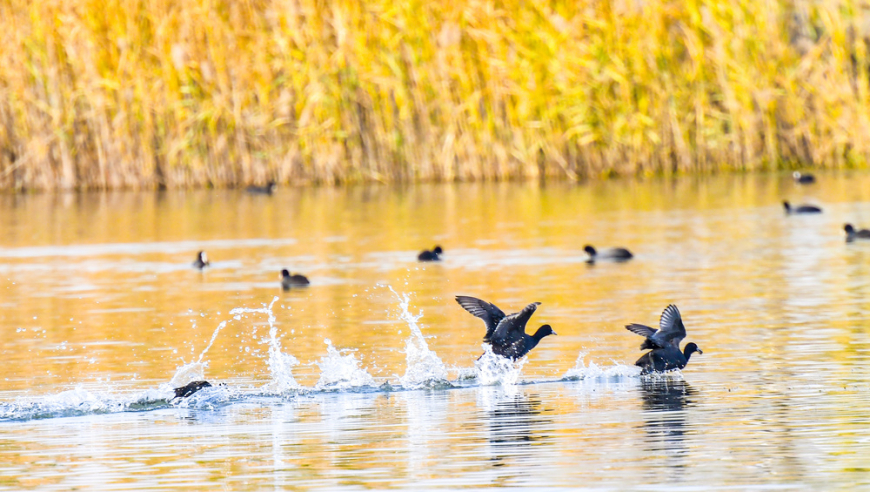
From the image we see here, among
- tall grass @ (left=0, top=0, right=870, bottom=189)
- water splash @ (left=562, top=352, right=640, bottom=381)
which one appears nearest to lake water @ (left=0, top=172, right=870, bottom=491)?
water splash @ (left=562, top=352, right=640, bottom=381)

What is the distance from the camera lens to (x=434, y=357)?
37.7 ft

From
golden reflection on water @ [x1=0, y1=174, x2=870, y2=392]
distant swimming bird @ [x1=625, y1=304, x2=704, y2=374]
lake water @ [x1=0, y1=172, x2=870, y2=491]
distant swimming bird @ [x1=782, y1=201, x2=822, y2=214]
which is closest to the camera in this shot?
lake water @ [x1=0, y1=172, x2=870, y2=491]

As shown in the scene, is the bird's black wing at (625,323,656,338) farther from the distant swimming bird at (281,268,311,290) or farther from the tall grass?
the tall grass

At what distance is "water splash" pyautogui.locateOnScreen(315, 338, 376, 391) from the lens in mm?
11013

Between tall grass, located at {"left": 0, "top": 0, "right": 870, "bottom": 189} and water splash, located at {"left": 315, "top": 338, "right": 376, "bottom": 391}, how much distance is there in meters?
A: 20.8

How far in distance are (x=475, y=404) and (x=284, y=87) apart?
23.9 metres

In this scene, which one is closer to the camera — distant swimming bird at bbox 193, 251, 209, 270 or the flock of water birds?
the flock of water birds

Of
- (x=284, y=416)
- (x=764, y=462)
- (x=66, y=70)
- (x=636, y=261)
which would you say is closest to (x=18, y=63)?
(x=66, y=70)

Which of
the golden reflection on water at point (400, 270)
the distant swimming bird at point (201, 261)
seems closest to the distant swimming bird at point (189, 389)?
the golden reflection on water at point (400, 270)

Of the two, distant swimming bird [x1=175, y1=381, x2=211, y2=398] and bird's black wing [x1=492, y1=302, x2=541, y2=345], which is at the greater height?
bird's black wing [x1=492, y1=302, x2=541, y2=345]

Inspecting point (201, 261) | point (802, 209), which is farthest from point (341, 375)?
point (802, 209)

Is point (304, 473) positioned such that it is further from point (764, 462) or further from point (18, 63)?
point (18, 63)

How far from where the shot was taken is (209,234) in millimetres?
25250

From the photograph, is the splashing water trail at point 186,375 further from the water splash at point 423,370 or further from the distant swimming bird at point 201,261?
the distant swimming bird at point 201,261
